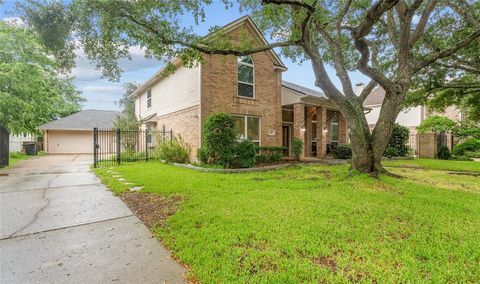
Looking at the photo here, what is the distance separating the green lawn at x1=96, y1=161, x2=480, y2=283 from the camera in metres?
2.43

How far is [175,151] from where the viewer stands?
1222 centimetres

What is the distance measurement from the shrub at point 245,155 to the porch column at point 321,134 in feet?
20.6

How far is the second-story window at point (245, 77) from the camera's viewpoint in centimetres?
1214

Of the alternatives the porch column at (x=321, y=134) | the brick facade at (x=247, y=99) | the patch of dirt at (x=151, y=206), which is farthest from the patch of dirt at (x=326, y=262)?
the porch column at (x=321, y=134)

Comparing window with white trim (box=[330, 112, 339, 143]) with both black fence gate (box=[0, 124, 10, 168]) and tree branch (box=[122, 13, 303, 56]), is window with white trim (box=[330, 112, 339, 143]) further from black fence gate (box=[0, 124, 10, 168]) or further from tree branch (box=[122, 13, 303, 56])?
black fence gate (box=[0, 124, 10, 168])

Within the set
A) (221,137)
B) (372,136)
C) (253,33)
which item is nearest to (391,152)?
(372,136)

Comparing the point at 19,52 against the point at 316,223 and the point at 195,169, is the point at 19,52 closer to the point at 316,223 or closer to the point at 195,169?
the point at 195,169

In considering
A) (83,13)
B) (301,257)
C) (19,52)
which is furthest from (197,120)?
(19,52)

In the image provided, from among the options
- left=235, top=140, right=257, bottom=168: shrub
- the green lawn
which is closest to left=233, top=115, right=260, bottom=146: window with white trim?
left=235, top=140, right=257, bottom=168: shrub

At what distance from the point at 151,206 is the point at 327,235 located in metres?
3.56

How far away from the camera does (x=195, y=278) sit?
2.43 meters

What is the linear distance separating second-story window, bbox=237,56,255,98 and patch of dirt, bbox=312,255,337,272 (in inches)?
399

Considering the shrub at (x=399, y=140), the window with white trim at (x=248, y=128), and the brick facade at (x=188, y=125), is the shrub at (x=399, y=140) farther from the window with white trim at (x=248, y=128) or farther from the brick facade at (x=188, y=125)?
the brick facade at (x=188, y=125)

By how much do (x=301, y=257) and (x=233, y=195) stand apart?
3.01 m
